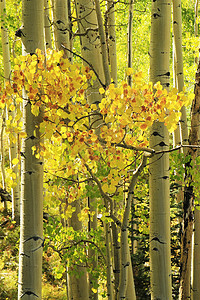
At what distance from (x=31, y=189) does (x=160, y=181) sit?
126cm

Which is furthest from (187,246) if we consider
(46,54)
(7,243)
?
(7,243)

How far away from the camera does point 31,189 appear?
2.36m

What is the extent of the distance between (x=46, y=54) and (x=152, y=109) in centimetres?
78

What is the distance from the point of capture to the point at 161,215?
10.7 feet

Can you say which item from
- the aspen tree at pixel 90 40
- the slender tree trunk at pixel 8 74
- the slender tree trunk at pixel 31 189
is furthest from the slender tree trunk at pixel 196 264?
the slender tree trunk at pixel 8 74

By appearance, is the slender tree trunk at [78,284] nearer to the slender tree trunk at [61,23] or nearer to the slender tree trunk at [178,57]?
the slender tree trunk at [61,23]

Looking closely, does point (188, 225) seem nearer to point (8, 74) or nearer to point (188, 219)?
point (188, 219)

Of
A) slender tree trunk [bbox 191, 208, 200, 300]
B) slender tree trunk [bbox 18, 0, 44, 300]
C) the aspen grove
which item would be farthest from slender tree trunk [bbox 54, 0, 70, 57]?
slender tree trunk [bbox 191, 208, 200, 300]

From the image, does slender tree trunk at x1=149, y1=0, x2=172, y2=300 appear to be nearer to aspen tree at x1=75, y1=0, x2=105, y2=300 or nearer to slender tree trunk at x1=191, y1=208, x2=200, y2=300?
aspen tree at x1=75, y1=0, x2=105, y2=300

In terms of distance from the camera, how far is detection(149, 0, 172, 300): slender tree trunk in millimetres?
3219

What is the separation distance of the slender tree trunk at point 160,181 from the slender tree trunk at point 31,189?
1.19 metres

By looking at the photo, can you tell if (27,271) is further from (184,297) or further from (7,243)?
(7,243)

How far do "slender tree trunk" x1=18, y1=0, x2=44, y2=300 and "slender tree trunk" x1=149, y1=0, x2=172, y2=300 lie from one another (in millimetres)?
1186

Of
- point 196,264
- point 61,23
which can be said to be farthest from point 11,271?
point 61,23
